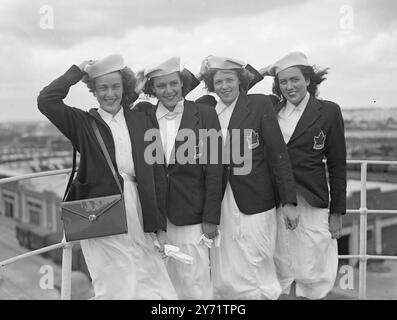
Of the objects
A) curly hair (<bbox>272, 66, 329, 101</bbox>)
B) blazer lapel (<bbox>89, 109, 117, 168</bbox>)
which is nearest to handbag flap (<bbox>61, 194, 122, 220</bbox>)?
blazer lapel (<bbox>89, 109, 117, 168</bbox>)

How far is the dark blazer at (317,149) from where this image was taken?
1.67m

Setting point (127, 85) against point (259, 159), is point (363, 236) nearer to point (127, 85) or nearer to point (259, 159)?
point (259, 159)

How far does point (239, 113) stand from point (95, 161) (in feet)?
1.73

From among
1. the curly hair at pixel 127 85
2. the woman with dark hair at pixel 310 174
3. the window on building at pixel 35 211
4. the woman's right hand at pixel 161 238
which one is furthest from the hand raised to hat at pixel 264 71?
the window on building at pixel 35 211

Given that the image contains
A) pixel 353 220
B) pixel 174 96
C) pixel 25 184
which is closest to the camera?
pixel 174 96

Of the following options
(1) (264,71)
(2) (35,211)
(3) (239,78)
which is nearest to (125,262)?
(3) (239,78)

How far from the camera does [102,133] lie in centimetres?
149

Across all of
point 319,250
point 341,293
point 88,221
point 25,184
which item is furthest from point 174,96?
point 25,184

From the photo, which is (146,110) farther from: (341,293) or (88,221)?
(341,293)

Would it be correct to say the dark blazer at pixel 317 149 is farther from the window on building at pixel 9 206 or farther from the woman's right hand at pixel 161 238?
the window on building at pixel 9 206

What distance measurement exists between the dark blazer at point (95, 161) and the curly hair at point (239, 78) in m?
0.34

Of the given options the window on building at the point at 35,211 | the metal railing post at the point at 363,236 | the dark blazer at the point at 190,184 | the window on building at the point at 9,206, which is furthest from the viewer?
the window on building at the point at 9,206

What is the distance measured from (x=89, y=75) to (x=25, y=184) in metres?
33.6

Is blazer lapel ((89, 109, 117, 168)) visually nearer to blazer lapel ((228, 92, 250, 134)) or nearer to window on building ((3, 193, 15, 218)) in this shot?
blazer lapel ((228, 92, 250, 134))
